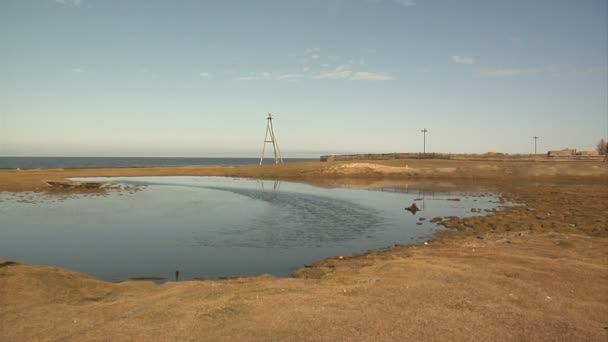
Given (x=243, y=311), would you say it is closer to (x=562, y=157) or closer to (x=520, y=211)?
(x=520, y=211)

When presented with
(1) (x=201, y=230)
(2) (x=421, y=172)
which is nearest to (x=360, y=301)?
(1) (x=201, y=230)

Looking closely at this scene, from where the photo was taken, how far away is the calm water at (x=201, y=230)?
14.1m

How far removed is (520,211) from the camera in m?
25.5

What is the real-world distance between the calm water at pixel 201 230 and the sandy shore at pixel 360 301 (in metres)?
2.32

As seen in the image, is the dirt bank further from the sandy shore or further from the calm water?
the sandy shore

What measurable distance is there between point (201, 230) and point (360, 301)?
42.7 feet

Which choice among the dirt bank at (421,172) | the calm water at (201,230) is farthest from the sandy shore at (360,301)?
the dirt bank at (421,172)

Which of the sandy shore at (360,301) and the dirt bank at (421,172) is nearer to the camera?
the sandy shore at (360,301)

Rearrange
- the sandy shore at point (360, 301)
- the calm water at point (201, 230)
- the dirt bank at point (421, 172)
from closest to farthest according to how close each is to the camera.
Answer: the sandy shore at point (360, 301) < the calm water at point (201, 230) < the dirt bank at point (421, 172)

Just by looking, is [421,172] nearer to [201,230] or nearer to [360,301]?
[201,230]

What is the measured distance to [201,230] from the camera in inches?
784

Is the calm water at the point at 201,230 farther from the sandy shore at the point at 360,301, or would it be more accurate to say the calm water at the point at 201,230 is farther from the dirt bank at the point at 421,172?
the dirt bank at the point at 421,172

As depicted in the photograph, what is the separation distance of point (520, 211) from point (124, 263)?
2374cm

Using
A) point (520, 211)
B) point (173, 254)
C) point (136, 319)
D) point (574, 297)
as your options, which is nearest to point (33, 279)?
point (136, 319)
